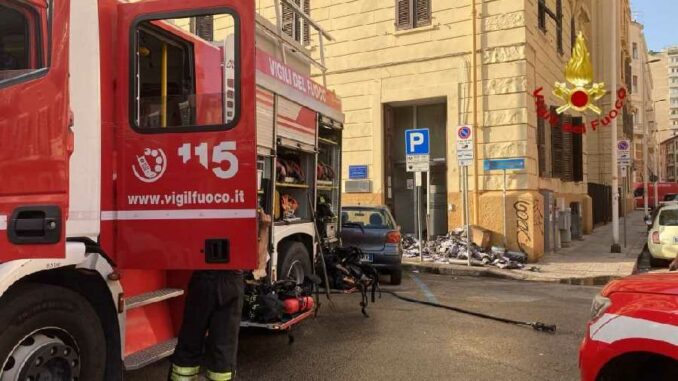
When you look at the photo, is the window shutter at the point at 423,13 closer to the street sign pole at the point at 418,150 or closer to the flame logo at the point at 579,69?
the street sign pole at the point at 418,150

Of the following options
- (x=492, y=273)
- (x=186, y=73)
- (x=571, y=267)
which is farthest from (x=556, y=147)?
(x=186, y=73)

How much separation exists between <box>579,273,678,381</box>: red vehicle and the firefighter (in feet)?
7.57

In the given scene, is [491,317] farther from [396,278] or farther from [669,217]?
[669,217]

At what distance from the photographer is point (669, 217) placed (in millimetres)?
13789

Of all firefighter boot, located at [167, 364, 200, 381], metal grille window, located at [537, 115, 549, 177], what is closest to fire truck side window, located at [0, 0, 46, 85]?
firefighter boot, located at [167, 364, 200, 381]

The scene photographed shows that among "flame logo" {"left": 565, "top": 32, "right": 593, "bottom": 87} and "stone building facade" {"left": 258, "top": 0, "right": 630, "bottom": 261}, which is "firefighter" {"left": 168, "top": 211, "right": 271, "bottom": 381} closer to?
"stone building facade" {"left": 258, "top": 0, "right": 630, "bottom": 261}

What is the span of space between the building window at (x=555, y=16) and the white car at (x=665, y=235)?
20.8 ft

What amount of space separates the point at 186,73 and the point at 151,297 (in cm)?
188

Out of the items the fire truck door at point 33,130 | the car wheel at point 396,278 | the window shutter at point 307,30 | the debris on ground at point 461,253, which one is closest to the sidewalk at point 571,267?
the debris on ground at point 461,253

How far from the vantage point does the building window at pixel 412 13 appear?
16.3 meters

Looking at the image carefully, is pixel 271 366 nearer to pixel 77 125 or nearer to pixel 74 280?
pixel 74 280

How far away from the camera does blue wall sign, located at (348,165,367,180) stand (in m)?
17.0

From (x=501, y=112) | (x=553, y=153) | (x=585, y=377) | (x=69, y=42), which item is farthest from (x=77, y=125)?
(x=553, y=153)

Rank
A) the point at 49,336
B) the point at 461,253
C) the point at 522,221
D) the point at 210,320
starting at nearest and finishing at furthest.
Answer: the point at 49,336
the point at 210,320
the point at 461,253
the point at 522,221
